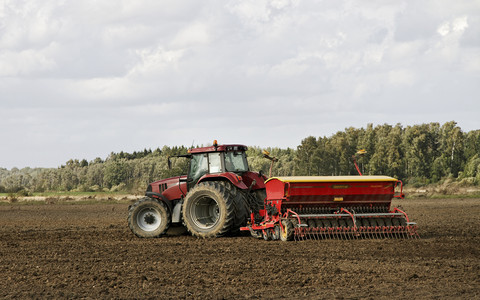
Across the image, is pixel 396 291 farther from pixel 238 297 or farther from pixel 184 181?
pixel 184 181

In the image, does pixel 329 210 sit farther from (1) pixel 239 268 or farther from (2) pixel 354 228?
(1) pixel 239 268

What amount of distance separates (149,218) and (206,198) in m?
1.90

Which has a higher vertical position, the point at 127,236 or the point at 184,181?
the point at 184,181

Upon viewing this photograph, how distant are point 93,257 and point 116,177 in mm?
77760

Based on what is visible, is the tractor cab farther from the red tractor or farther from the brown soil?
the brown soil

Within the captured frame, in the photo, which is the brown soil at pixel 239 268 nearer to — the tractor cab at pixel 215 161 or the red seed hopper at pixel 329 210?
the red seed hopper at pixel 329 210

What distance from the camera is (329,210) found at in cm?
1524

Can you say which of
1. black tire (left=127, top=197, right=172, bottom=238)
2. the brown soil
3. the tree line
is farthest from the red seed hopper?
the tree line

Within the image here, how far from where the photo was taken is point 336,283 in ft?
31.5

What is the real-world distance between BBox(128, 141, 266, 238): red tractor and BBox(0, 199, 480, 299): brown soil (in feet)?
1.46

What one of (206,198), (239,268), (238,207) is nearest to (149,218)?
(206,198)

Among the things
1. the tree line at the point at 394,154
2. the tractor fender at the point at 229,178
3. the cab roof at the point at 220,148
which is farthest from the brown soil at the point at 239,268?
the tree line at the point at 394,154

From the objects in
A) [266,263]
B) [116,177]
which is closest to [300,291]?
[266,263]

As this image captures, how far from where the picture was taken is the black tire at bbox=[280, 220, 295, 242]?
47.5 feet
